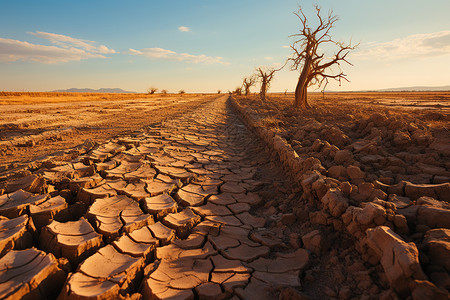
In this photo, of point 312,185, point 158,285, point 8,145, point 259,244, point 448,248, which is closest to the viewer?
point 448,248

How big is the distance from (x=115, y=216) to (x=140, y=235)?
0.38m

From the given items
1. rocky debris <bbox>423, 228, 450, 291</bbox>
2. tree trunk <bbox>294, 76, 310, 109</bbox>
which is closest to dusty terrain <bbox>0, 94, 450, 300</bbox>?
rocky debris <bbox>423, 228, 450, 291</bbox>

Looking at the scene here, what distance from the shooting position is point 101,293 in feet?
4.32

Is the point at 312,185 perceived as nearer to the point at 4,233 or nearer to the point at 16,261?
the point at 16,261

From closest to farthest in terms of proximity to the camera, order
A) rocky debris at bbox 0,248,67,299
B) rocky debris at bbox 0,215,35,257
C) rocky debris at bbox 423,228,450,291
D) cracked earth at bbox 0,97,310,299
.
→ rocky debris at bbox 423,228,450,291
rocky debris at bbox 0,248,67,299
cracked earth at bbox 0,97,310,299
rocky debris at bbox 0,215,35,257

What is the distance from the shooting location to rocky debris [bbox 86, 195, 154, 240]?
195 cm

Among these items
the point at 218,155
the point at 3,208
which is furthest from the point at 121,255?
the point at 218,155

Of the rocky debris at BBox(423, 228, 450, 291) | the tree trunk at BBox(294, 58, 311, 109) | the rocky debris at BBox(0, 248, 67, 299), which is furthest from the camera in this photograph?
the tree trunk at BBox(294, 58, 311, 109)

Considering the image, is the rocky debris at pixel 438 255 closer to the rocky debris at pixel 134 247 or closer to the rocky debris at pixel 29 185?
the rocky debris at pixel 134 247

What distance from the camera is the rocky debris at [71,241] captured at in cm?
165

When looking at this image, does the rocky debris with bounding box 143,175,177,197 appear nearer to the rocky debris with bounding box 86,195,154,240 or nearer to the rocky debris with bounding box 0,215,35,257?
the rocky debris with bounding box 86,195,154,240

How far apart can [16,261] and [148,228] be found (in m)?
0.85

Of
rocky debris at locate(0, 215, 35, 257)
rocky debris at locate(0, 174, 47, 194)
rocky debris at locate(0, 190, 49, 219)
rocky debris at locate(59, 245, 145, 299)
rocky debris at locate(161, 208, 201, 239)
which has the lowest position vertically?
rocky debris at locate(161, 208, 201, 239)

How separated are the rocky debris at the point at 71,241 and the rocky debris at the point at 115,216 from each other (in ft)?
0.32
